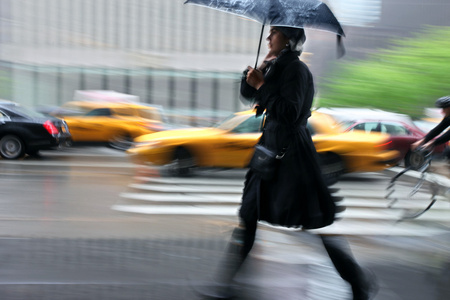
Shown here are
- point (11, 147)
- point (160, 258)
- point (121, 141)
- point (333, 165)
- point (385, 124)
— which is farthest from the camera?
point (121, 141)

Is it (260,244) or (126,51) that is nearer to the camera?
(260,244)

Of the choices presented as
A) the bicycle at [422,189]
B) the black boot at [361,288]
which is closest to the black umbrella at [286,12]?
the black boot at [361,288]

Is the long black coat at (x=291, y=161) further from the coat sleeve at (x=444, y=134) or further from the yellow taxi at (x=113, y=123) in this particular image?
the yellow taxi at (x=113, y=123)

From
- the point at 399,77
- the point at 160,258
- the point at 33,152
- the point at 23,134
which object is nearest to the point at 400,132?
the point at 399,77

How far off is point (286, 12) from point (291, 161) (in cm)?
86

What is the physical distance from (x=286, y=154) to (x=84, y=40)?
29268 mm

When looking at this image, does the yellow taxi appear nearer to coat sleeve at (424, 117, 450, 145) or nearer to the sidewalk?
the sidewalk

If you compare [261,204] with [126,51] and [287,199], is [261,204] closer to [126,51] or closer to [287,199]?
[287,199]

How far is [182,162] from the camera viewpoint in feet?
32.6

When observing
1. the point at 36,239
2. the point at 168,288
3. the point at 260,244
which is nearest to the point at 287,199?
the point at 168,288

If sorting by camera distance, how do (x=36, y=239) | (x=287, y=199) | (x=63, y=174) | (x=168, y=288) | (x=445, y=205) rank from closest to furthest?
(x=287, y=199) → (x=168, y=288) → (x=36, y=239) → (x=445, y=205) → (x=63, y=174)

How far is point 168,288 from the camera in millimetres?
3680

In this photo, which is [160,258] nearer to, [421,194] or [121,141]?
[421,194]

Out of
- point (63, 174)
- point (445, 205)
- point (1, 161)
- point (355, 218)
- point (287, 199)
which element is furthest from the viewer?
point (1, 161)
